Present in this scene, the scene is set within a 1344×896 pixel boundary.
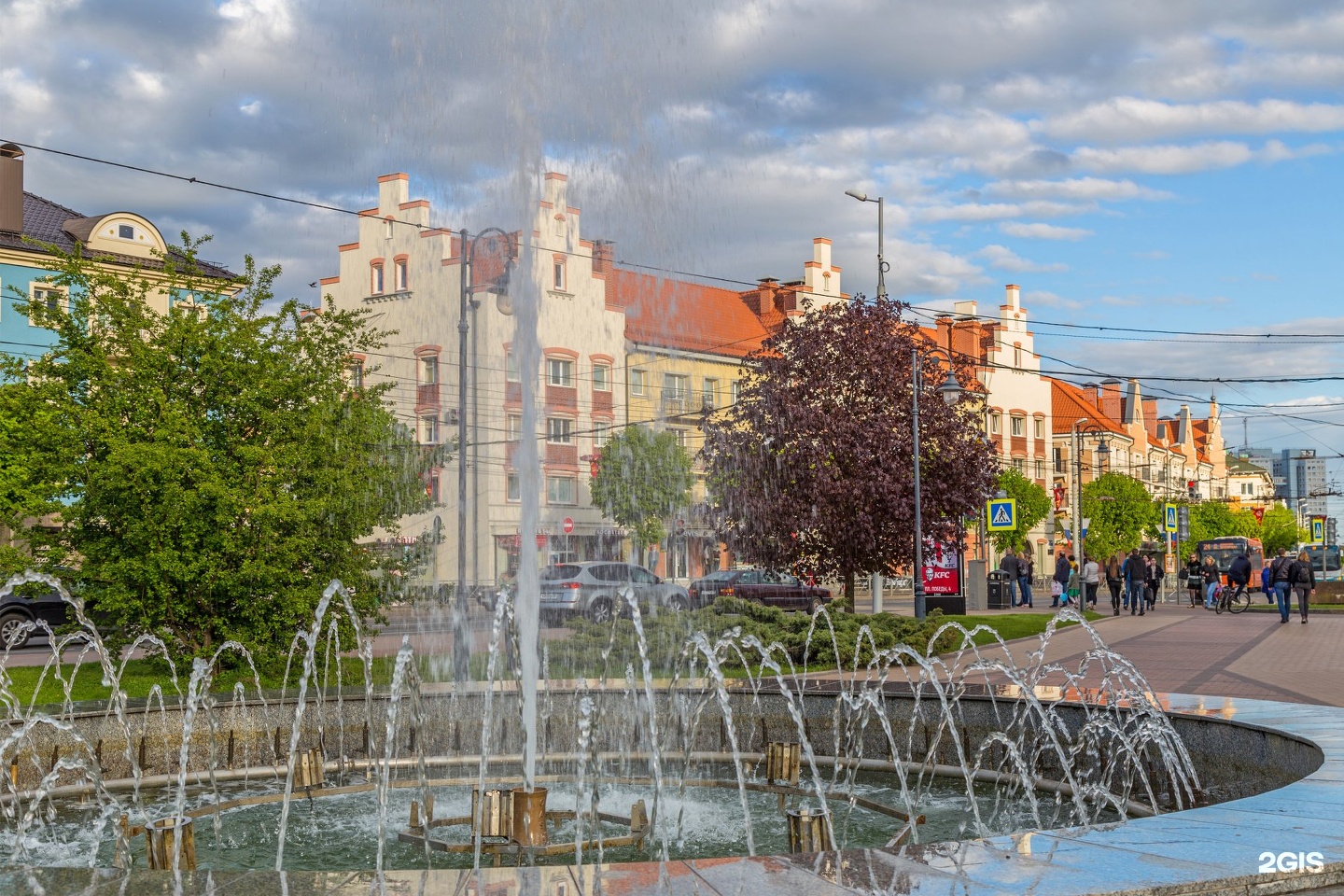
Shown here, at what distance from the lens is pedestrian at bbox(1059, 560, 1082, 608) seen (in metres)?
37.6

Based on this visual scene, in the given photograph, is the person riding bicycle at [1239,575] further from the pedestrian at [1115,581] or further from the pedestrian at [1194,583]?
the pedestrian at [1194,583]

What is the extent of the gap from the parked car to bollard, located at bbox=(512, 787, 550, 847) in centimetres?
2342

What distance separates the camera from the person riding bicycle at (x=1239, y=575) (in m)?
36.0

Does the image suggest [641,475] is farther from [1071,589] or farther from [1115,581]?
[1115,581]

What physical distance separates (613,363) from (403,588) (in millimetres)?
39906

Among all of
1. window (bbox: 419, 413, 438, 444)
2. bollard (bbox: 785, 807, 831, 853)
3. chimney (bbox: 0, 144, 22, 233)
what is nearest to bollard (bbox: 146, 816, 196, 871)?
bollard (bbox: 785, 807, 831, 853)

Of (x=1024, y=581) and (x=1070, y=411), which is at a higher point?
(x=1070, y=411)

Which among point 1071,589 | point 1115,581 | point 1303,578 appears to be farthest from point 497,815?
point 1071,589

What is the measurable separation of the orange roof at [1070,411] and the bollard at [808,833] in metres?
82.3

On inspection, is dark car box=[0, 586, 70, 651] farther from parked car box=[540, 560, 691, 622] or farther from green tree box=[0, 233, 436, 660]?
green tree box=[0, 233, 436, 660]

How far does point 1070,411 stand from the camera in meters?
92.1

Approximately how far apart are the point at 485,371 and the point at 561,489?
27.7ft

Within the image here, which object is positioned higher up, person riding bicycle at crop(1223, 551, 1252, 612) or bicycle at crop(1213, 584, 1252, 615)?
person riding bicycle at crop(1223, 551, 1252, 612)

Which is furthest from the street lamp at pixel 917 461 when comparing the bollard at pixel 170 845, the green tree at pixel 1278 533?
the green tree at pixel 1278 533
